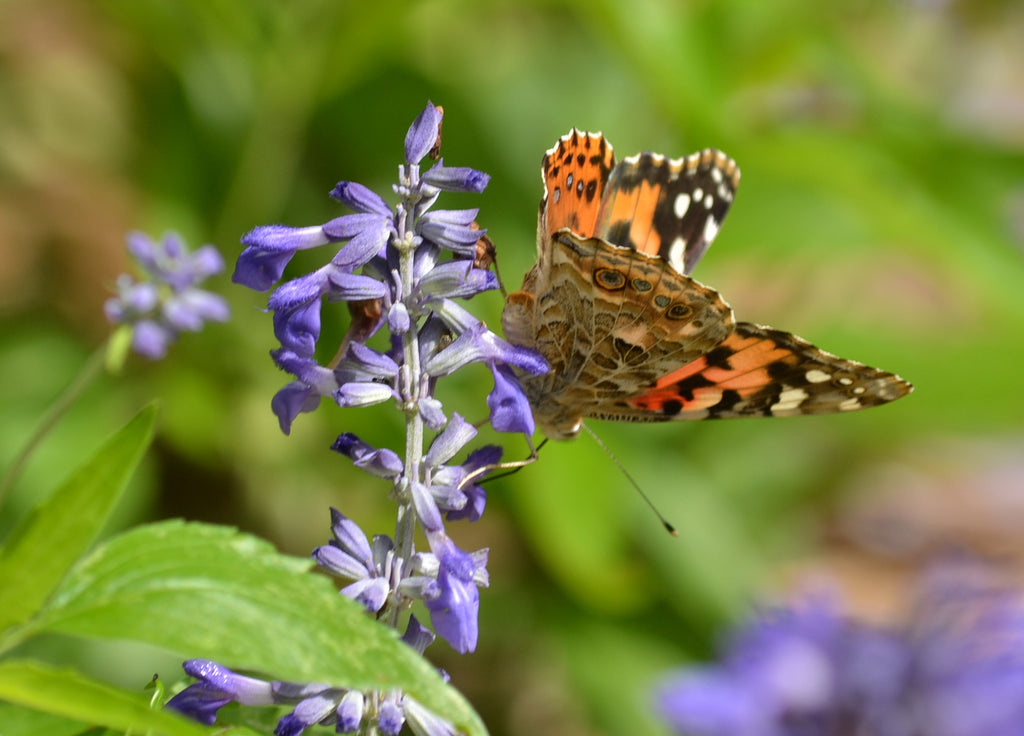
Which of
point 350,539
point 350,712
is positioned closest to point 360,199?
point 350,539

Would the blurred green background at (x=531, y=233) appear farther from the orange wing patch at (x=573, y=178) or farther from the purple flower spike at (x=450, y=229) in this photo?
the purple flower spike at (x=450, y=229)

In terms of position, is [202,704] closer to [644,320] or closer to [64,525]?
[64,525]

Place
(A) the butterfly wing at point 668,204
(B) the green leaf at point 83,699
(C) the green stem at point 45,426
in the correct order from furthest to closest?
(A) the butterfly wing at point 668,204 < (C) the green stem at point 45,426 < (B) the green leaf at point 83,699

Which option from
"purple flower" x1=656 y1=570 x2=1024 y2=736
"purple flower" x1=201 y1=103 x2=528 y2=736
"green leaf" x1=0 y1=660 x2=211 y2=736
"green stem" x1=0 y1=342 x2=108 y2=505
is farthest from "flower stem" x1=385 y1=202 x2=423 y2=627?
"purple flower" x1=656 y1=570 x2=1024 y2=736

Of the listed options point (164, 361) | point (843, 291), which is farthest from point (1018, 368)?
point (164, 361)

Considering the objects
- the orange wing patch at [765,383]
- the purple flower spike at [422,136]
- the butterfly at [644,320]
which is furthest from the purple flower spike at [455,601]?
the orange wing patch at [765,383]

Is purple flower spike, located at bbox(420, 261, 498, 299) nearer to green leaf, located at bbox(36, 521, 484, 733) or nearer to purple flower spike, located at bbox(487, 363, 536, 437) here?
purple flower spike, located at bbox(487, 363, 536, 437)
